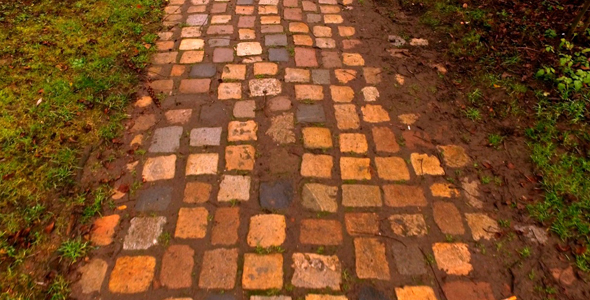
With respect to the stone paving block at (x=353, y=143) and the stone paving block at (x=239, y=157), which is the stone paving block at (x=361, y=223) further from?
Answer: the stone paving block at (x=239, y=157)

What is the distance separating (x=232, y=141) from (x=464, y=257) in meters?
1.93

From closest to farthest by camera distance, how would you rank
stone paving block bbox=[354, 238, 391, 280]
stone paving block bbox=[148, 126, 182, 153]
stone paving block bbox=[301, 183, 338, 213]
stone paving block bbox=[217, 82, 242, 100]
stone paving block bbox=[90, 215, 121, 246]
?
stone paving block bbox=[354, 238, 391, 280], stone paving block bbox=[90, 215, 121, 246], stone paving block bbox=[301, 183, 338, 213], stone paving block bbox=[148, 126, 182, 153], stone paving block bbox=[217, 82, 242, 100]

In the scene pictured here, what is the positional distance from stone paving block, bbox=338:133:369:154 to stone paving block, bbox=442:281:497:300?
1.19 m

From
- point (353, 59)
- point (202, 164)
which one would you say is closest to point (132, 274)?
Answer: point (202, 164)

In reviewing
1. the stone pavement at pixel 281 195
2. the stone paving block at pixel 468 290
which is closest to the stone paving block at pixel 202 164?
the stone pavement at pixel 281 195

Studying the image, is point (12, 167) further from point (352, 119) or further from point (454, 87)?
point (454, 87)

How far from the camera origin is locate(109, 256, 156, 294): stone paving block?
2.20m

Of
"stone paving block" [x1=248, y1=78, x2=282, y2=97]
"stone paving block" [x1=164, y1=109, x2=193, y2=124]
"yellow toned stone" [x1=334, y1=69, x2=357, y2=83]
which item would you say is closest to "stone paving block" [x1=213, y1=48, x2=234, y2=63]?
"stone paving block" [x1=248, y1=78, x2=282, y2=97]

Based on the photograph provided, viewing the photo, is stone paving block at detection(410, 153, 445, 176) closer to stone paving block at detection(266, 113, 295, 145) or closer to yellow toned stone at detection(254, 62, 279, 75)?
stone paving block at detection(266, 113, 295, 145)

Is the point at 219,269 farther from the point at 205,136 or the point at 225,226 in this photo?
the point at 205,136

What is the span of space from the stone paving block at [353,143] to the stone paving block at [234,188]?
2.77ft

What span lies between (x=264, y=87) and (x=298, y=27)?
3.84ft

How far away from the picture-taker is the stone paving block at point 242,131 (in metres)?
3.03

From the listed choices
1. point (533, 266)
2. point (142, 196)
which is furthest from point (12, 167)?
point (533, 266)
